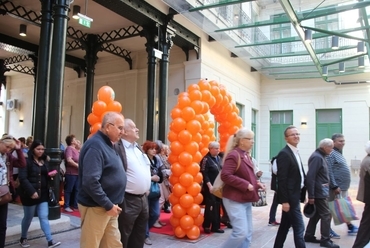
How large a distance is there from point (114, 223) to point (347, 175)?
4.24 meters

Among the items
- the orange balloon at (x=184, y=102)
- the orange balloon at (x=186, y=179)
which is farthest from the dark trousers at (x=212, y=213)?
the orange balloon at (x=184, y=102)

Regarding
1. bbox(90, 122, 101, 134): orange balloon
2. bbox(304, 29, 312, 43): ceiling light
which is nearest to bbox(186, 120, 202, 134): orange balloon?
bbox(90, 122, 101, 134): orange balloon

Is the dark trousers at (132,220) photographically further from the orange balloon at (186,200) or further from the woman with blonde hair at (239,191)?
the orange balloon at (186,200)

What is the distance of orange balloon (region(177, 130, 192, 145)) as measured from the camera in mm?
5270

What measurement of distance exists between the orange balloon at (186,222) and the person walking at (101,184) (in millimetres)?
2386

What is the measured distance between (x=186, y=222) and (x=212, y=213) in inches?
24.1

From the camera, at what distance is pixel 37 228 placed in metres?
4.89

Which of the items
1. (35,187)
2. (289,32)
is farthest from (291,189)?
(289,32)

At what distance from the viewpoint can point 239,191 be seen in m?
3.44

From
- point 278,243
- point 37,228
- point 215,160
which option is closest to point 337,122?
point 215,160

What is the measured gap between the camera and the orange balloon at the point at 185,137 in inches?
207

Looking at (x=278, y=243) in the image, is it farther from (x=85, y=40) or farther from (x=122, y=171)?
(x=85, y=40)

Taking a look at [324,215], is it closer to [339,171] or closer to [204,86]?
[339,171]

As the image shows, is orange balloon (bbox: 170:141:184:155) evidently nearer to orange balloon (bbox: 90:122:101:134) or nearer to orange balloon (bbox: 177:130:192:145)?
orange balloon (bbox: 177:130:192:145)
